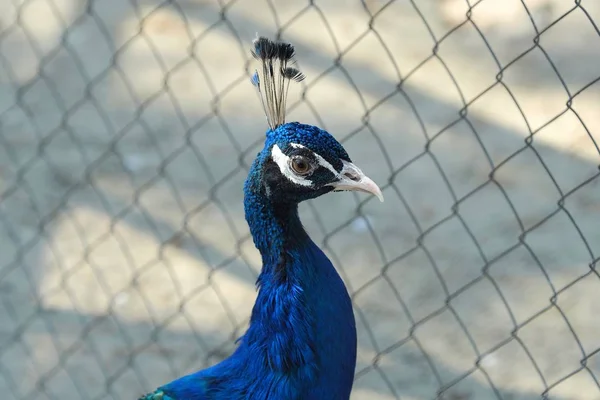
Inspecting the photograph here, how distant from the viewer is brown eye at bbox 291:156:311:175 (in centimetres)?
119

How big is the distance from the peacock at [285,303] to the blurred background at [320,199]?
563mm

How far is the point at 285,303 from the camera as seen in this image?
1.26 m

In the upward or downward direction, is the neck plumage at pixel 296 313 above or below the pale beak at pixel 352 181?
below

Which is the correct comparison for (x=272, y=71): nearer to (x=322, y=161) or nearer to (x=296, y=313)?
(x=322, y=161)

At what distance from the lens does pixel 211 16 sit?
2.77m

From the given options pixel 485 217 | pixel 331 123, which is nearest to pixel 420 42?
pixel 331 123

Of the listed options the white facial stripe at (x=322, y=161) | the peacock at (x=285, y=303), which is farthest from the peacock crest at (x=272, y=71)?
the white facial stripe at (x=322, y=161)

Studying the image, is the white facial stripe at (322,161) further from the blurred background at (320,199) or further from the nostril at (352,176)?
the blurred background at (320,199)

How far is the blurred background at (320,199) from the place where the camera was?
6.56 feet

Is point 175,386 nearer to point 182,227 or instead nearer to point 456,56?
point 182,227

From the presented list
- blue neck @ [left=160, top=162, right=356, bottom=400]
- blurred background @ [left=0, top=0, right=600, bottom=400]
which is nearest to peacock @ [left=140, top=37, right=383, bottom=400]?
blue neck @ [left=160, top=162, right=356, bottom=400]

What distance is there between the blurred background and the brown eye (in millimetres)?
598

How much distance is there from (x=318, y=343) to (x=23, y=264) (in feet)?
4.15

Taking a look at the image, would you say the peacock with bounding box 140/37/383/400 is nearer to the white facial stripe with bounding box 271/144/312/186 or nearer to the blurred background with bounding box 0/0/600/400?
the white facial stripe with bounding box 271/144/312/186
